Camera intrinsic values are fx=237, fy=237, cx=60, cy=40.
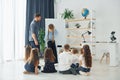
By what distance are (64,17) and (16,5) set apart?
1.83 meters

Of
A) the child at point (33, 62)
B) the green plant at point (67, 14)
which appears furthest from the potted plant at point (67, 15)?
the child at point (33, 62)

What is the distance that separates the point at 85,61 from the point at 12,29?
3.70 meters

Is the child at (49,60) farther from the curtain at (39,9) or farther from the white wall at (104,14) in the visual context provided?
the white wall at (104,14)

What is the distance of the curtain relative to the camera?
8.66m

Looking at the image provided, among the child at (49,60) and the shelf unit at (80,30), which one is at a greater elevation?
the shelf unit at (80,30)

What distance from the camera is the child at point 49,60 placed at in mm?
5565

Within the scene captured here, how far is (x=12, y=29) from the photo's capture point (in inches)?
322

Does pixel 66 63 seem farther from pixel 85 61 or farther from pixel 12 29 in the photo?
pixel 12 29

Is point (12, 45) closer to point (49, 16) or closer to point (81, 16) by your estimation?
point (49, 16)

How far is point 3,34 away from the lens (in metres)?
7.89

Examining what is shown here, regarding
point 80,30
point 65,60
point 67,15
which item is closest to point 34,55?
point 65,60

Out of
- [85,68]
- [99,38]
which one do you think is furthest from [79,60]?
[99,38]

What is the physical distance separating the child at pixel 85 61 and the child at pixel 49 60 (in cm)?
69

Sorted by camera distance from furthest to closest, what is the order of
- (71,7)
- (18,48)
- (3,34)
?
(71,7) < (18,48) < (3,34)
